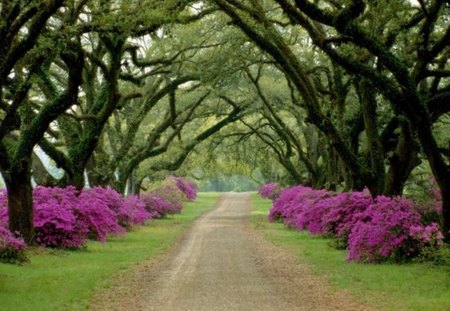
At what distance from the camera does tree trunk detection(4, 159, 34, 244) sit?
16.0m

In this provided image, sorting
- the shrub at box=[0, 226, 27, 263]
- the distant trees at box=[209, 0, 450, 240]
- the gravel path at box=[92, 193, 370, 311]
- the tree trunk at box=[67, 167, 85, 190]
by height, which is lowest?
the gravel path at box=[92, 193, 370, 311]

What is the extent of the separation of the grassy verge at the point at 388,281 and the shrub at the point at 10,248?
22.1 ft

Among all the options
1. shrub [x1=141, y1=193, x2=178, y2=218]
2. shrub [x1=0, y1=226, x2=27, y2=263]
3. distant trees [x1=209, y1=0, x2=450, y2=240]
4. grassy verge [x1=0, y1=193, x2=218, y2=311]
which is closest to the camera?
grassy verge [x1=0, y1=193, x2=218, y2=311]

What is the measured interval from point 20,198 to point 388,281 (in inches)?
383

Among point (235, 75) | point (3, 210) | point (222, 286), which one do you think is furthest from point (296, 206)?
point (222, 286)

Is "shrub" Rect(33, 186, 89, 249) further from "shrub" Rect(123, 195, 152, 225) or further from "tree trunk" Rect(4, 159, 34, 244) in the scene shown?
"shrub" Rect(123, 195, 152, 225)

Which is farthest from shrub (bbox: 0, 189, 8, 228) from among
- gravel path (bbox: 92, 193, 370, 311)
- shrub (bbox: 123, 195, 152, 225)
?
shrub (bbox: 123, 195, 152, 225)

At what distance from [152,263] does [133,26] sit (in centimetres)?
599

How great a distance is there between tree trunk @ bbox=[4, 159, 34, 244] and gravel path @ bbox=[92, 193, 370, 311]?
3.71 metres

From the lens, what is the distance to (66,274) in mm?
12914

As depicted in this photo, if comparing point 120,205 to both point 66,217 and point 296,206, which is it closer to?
point 66,217

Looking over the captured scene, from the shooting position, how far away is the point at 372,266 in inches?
551

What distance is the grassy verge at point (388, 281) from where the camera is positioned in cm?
979

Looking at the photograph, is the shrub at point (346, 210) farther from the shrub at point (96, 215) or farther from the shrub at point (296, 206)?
the shrub at point (96, 215)
